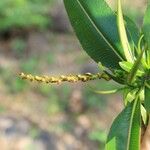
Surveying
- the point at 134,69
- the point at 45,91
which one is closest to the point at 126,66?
the point at 134,69

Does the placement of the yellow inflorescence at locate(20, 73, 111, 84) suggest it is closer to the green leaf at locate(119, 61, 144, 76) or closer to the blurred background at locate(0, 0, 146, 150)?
the green leaf at locate(119, 61, 144, 76)

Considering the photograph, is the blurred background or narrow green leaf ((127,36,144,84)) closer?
narrow green leaf ((127,36,144,84))

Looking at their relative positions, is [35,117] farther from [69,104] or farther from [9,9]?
[9,9]

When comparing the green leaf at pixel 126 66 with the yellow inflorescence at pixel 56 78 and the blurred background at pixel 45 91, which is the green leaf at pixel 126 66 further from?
the blurred background at pixel 45 91

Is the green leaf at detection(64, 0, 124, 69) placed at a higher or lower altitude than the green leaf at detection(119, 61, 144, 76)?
higher

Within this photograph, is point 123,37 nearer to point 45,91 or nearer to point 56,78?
point 56,78

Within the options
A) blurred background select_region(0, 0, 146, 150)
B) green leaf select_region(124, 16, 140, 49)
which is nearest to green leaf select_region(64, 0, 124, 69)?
green leaf select_region(124, 16, 140, 49)

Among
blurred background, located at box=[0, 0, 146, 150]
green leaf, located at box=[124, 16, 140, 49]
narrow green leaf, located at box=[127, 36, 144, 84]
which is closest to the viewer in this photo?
narrow green leaf, located at box=[127, 36, 144, 84]

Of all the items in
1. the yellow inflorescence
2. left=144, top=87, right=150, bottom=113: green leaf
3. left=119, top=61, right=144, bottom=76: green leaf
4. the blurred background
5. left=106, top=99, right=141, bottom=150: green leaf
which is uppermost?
left=119, top=61, right=144, bottom=76: green leaf
